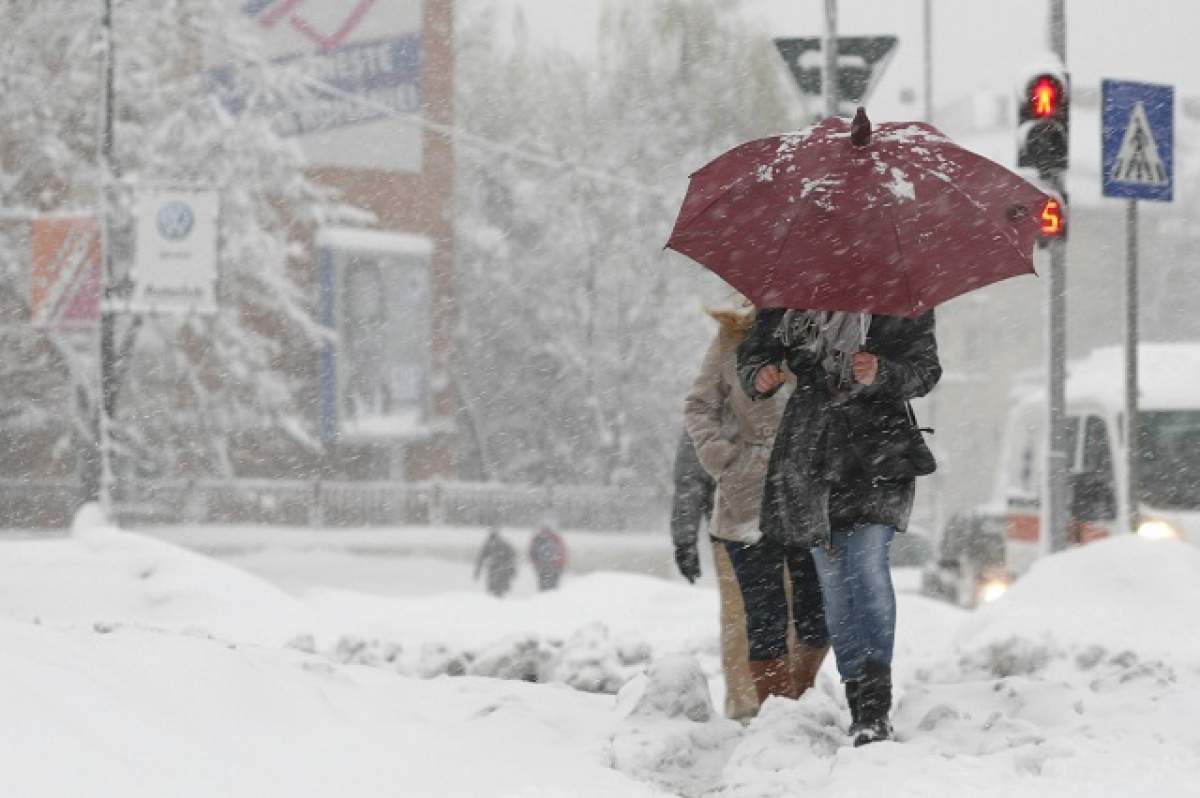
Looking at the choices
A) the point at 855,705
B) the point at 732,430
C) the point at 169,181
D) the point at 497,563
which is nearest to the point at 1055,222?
the point at 732,430

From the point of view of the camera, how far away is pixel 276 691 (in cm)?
562

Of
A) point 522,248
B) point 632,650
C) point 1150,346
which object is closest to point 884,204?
point 632,650

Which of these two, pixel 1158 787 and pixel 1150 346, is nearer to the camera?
pixel 1158 787

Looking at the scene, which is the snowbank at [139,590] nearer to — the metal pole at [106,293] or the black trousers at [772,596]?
the black trousers at [772,596]

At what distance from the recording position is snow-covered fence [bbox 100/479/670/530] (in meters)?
37.2

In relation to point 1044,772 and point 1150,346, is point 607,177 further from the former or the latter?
point 1044,772

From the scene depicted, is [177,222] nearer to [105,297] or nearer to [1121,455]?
[105,297]

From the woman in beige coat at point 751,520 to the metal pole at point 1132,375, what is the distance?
580 centimetres

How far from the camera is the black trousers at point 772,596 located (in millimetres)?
6691

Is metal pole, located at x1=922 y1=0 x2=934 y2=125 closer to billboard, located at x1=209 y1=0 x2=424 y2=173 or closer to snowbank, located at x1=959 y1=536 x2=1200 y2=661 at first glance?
billboard, located at x1=209 y1=0 x2=424 y2=173

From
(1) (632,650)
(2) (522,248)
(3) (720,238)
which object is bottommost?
(1) (632,650)

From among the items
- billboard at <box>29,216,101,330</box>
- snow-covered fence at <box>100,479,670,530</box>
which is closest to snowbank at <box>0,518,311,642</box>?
billboard at <box>29,216,101,330</box>

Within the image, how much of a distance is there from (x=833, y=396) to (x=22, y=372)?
30635 mm

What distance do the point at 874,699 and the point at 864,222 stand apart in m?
1.44
